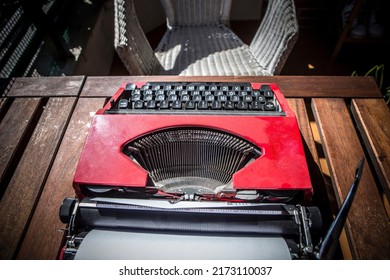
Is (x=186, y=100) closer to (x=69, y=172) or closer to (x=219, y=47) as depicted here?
(x=69, y=172)

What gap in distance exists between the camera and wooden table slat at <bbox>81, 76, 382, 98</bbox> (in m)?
1.18

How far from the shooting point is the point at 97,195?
0.83 m

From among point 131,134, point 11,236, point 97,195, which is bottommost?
point 11,236

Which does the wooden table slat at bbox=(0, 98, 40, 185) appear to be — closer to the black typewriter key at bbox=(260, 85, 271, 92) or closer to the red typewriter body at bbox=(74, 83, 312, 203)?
the red typewriter body at bbox=(74, 83, 312, 203)

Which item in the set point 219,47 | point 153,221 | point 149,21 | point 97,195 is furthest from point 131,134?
point 149,21

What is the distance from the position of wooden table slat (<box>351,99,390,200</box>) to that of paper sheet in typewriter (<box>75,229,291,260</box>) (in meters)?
0.52

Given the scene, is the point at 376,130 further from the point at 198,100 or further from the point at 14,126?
the point at 14,126

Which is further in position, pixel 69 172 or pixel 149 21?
pixel 149 21

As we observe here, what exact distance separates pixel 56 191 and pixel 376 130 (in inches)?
45.9

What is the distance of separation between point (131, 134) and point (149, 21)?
9.06 ft

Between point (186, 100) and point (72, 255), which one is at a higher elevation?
point (186, 100)

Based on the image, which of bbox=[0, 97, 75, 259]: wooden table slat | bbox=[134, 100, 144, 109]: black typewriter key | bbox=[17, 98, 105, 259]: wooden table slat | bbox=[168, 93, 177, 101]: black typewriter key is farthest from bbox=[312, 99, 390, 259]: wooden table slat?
bbox=[0, 97, 75, 259]: wooden table slat

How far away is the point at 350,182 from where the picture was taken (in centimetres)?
92
